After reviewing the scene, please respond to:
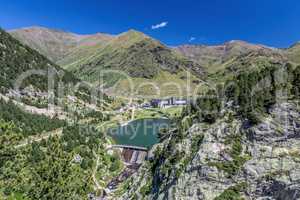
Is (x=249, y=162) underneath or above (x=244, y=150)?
underneath

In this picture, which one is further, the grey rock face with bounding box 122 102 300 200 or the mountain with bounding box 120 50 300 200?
the mountain with bounding box 120 50 300 200

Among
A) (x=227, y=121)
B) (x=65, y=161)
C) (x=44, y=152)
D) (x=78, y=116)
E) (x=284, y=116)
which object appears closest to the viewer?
(x=284, y=116)

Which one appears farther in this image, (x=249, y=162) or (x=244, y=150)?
(x=244, y=150)

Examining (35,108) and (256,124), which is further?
(35,108)

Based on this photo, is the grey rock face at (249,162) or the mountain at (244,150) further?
the mountain at (244,150)

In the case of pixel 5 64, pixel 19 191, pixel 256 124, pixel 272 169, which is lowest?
pixel 19 191

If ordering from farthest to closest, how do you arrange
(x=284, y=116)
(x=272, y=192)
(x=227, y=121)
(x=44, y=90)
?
(x=44, y=90) → (x=227, y=121) → (x=284, y=116) → (x=272, y=192)

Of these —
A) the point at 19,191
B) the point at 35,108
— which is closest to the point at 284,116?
the point at 19,191

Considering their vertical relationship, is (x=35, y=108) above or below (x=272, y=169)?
above

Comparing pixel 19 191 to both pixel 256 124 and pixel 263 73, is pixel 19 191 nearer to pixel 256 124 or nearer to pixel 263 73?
pixel 256 124
